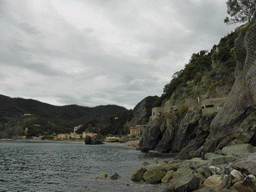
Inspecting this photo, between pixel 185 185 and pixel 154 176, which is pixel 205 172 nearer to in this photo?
pixel 185 185

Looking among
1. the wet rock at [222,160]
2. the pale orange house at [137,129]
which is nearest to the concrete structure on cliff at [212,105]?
the wet rock at [222,160]

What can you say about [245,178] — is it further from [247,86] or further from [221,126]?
[221,126]

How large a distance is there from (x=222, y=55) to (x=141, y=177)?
63.2m

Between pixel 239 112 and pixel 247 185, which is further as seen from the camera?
pixel 239 112

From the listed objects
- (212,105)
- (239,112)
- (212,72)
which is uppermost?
(212,72)

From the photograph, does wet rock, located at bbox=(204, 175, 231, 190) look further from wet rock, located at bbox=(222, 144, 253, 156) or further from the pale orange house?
the pale orange house

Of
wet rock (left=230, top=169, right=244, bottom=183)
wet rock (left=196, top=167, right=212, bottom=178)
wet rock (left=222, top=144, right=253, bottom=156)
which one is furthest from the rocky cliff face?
wet rock (left=230, top=169, right=244, bottom=183)

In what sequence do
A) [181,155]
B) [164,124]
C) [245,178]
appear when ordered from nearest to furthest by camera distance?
[245,178] → [181,155] → [164,124]

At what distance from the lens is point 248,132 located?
2273 centimetres

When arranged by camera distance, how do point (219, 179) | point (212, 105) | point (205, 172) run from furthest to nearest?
point (212, 105) → point (205, 172) → point (219, 179)

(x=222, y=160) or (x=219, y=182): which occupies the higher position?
(x=222, y=160)

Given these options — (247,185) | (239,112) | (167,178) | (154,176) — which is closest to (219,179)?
(247,185)

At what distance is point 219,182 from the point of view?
1151 cm

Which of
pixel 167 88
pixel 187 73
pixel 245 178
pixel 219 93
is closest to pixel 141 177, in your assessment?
pixel 245 178
